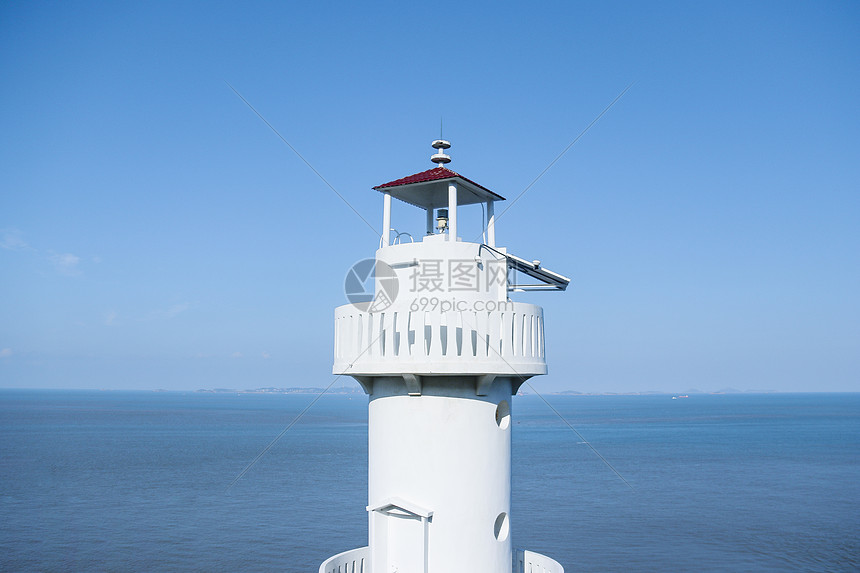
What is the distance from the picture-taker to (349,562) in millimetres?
9672

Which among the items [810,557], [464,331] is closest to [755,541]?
[810,557]

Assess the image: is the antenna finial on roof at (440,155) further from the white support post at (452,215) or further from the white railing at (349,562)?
the white railing at (349,562)

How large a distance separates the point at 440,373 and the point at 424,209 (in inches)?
141

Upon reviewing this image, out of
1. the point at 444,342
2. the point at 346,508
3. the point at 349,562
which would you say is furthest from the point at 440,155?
the point at 346,508

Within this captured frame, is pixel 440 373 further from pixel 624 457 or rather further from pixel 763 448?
pixel 763 448

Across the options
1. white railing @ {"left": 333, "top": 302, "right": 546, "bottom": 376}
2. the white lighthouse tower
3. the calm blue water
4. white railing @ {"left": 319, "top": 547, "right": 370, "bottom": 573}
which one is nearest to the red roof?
the white lighthouse tower

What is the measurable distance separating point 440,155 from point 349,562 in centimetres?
575

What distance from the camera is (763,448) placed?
72.9m

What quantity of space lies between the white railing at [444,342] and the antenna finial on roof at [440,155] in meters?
2.35

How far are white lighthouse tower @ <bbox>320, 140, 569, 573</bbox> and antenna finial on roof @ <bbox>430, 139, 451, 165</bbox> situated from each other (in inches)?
15.7

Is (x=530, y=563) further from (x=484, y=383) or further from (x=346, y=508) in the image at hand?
(x=346, y=508)

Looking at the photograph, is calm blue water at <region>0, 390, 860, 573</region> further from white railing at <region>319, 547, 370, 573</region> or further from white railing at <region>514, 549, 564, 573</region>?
white railing at <region>319, 547, 370, 573</region>

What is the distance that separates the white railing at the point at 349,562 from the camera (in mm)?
9289

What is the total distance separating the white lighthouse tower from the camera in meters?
8.40
